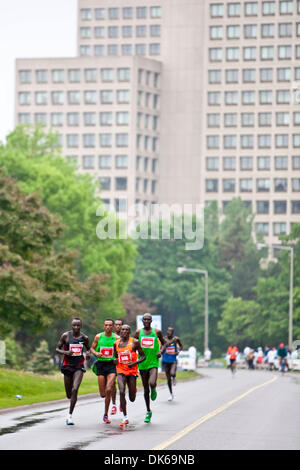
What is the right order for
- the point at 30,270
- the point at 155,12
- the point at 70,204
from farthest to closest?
the point at 155,12 < the point at 70,204 < the point at 30,270

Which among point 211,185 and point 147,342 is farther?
point 211,185

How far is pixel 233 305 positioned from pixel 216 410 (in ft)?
259

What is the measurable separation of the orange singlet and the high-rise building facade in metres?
144

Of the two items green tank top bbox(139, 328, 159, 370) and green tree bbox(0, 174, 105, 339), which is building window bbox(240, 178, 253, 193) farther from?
green tank top bbox(139, 328, 159, 370)

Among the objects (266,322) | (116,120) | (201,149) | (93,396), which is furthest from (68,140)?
(93,396)

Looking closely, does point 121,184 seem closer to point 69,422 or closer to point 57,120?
point 57,120

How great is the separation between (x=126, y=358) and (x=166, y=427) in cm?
141

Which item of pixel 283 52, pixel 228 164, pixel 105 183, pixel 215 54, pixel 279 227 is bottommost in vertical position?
pixel 279 227

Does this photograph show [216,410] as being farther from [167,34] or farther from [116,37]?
[116,37]

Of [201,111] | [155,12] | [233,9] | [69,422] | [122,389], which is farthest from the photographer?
[155,12]

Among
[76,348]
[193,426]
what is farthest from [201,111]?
[76,348]

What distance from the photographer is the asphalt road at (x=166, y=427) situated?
17.2 meters

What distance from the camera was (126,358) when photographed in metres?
20.8

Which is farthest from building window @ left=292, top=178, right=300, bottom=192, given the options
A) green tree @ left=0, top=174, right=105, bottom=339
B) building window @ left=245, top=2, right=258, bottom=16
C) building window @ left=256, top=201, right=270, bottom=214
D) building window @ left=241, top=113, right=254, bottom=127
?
green tree @ left=0, top=174, right=105, bottom=339
